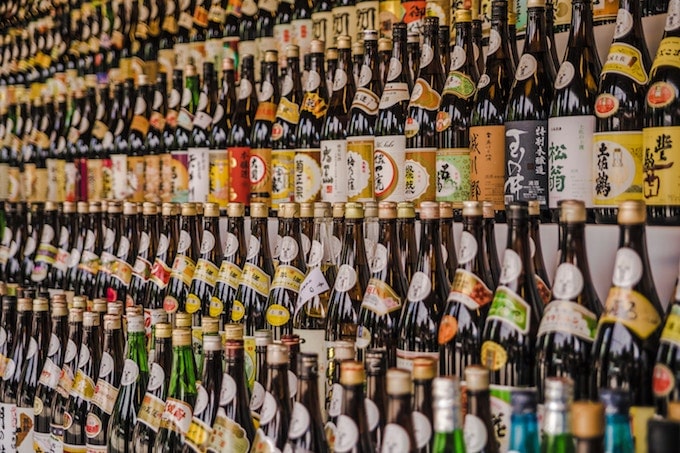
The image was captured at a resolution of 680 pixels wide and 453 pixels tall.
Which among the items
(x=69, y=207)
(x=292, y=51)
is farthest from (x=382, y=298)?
(x=69, y=207)

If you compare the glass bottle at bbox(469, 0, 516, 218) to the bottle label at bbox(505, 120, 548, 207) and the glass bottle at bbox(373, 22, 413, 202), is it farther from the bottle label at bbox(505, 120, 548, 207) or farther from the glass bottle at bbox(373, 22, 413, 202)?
the glass bottle at bbox(373, 22, 413, 202)

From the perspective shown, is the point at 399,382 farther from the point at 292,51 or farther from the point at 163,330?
the point at 292,51

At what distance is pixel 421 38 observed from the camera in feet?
7.13

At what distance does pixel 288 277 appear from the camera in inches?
81.6

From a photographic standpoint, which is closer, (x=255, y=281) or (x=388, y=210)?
(x=388, y=210)

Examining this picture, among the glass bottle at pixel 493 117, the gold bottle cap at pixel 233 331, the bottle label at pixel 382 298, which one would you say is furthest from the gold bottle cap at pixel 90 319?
the glass bottle at pixel 493 117

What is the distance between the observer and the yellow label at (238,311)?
2.23 metres

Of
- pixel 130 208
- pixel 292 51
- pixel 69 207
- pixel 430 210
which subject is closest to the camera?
pixel 430 210

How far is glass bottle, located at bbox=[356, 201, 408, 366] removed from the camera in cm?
176

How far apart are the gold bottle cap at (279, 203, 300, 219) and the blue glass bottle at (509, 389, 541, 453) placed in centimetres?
94

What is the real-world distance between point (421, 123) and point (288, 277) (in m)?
0.49

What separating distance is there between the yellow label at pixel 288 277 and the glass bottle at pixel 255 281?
0.13 meters

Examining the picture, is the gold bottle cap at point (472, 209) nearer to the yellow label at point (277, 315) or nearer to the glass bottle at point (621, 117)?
the glass bottle at point (621, 117)

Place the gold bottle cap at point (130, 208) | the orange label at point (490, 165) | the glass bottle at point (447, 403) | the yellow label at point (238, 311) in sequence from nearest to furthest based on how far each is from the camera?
the glass bottle at point (447, 403)
the orange label at point (490, 165)
the yellow label at point (238, 311)
the gold bottle cap at point (130, 208)
